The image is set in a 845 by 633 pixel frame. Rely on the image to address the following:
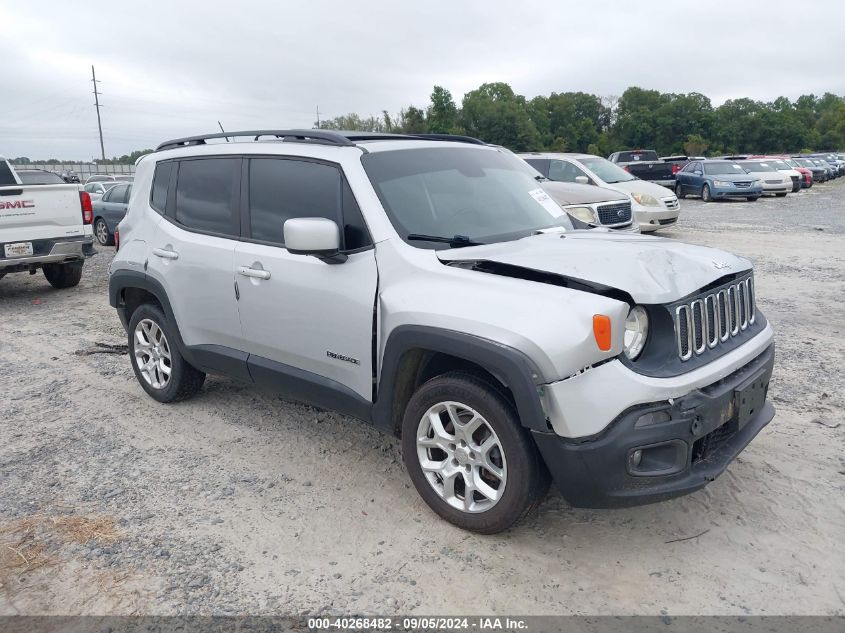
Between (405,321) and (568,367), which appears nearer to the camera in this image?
(568,367)

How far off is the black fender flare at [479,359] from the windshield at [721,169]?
2477 centimetres

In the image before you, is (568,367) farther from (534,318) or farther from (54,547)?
(54,547)

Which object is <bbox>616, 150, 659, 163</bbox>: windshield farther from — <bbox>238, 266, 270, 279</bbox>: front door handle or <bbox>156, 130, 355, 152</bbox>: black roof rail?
<bbox>238, 266, 270, 279</bbox>: front door handle

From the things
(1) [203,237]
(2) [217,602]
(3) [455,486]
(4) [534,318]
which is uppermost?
(1) [203,237]

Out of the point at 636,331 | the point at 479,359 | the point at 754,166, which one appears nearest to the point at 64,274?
the point at 479,359

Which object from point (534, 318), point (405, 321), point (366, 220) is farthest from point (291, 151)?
point (534, 318)

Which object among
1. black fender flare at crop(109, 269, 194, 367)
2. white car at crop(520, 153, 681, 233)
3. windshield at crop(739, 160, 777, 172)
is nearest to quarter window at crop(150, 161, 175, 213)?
black fender flare at crop(109, 269, 194, 367)

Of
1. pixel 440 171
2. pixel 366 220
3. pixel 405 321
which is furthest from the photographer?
pixel 440 171

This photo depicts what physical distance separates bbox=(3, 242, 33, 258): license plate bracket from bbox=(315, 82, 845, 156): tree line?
212 ft

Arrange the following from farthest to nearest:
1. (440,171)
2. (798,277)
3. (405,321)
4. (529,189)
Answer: (798,277), (529,189), (440,171), (405,321)

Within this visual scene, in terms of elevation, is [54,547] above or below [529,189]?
below

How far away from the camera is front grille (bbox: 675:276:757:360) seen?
3.15 metres

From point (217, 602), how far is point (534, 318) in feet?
6.07

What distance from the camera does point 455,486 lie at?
11.5ft
